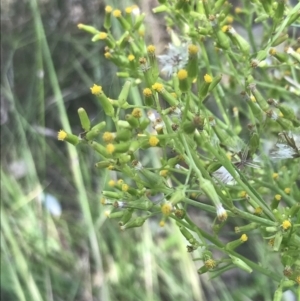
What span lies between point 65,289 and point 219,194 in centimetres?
92

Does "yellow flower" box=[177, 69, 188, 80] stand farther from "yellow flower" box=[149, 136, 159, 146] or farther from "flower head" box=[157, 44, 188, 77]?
"flower head" box=[157, 44, 188, 77]

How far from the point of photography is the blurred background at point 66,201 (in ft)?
4.16

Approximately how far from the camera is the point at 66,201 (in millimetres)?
1521

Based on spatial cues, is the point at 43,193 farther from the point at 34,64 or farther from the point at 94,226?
the point at 34,64

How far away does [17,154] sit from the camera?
1.56 metres

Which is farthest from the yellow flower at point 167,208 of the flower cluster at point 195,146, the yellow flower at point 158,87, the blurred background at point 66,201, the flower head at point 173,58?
the blurred background at point 66,201

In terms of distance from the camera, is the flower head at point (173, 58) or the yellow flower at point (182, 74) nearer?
the yellow flower at point (182, 74)

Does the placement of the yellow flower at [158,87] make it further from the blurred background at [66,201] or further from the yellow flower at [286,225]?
the blurred background at [66,201]

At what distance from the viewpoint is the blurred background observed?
4.16ft

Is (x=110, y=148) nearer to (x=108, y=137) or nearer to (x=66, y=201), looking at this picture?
(x=108, y=137)

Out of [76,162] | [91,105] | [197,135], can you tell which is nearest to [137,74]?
[197,135]

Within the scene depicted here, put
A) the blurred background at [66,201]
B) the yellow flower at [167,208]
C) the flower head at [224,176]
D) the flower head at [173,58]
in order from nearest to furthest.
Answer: the yellow flower at [167,208]
the flower head at [224,176]
the flower head at [173,58]
the blurred background at [66,201]

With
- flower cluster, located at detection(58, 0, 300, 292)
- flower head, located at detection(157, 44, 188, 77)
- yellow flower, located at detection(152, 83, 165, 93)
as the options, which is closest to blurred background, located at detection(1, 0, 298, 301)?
flower head, located at detection(157, 44, 188, 77)

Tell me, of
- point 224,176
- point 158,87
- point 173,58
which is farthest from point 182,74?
point 173,58
